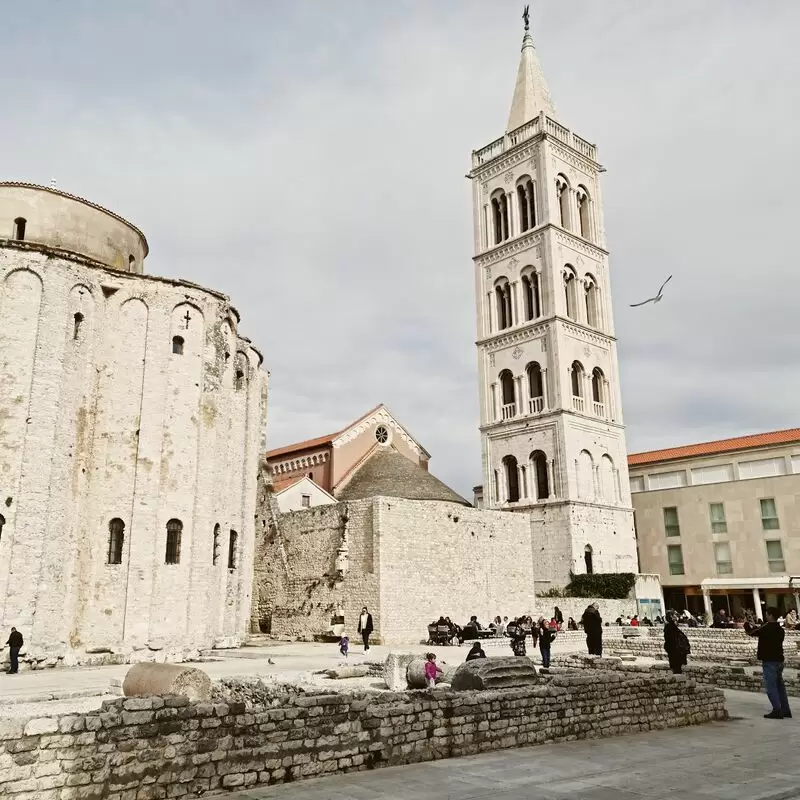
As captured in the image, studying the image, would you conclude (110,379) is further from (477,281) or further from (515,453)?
(477,281)

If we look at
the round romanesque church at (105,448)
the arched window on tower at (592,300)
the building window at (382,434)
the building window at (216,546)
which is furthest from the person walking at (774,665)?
the arched window on tower at (592,300)

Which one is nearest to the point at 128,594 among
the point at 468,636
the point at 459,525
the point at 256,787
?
the point at 468,636

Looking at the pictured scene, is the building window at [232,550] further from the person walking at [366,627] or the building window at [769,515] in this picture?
the building window at [769,515]

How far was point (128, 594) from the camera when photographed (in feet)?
63.8

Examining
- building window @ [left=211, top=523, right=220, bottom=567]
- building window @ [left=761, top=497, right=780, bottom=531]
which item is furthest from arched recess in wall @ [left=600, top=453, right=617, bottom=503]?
building window @ [left=211, top=523, right=220, bottom=567]

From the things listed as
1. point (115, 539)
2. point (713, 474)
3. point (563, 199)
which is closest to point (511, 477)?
point (713, 474)

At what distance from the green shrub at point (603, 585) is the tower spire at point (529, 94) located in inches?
1063

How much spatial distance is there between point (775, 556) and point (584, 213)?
22.5 m

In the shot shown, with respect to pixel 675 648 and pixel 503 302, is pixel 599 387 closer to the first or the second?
pixel 503 302

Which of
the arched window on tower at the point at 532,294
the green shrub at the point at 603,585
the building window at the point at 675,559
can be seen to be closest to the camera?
the green shrub at the point at 603,585

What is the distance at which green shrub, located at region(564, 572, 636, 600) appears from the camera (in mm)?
34406

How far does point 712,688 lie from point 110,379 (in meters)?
17.1

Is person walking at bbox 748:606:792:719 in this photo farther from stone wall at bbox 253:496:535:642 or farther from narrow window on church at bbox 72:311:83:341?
narrow window on church at bbox 72:311:83:341

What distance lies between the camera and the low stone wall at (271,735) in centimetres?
570
